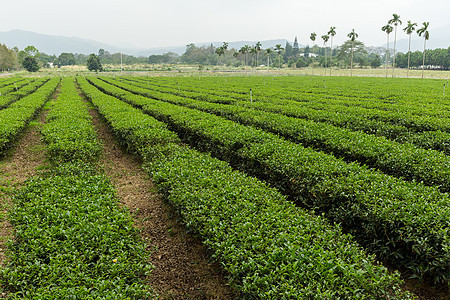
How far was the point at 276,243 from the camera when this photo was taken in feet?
12.7

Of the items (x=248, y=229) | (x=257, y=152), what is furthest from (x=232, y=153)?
(x=248, y=229)

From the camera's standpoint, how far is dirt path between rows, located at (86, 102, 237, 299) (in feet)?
15.2

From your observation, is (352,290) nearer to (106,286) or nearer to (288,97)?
(106,286)

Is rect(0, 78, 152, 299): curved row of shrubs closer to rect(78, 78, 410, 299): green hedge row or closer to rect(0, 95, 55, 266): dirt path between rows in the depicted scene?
rect(78, 78, 410, 299): green hedge row

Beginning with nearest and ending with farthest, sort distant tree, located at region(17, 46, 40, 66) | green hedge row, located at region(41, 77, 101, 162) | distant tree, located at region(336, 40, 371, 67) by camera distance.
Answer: green hedge row, located at region(41, 77, 101, 162) < distant tree, located at region(17, 46, 40, 66) < distant tree, located at region(336, 40, 371, 67)

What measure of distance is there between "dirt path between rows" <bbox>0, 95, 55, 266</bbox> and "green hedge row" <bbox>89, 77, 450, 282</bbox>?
613cm

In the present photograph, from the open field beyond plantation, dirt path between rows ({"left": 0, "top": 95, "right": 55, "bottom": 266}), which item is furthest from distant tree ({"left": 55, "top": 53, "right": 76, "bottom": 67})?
the open field beyond plantation

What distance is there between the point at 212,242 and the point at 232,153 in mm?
4965

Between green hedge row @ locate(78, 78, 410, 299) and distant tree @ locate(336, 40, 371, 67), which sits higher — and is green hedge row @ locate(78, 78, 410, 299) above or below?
below

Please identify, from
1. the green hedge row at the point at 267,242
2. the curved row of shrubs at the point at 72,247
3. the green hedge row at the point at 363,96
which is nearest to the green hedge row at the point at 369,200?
the green hedge row at the point at 267,242

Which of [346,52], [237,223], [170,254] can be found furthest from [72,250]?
[346,52]

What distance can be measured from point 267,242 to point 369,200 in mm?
2350

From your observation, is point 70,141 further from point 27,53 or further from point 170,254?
point 27,53

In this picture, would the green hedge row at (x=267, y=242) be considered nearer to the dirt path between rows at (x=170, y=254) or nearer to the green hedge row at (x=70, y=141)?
the dirt path between rows at (x=170, y=254)
